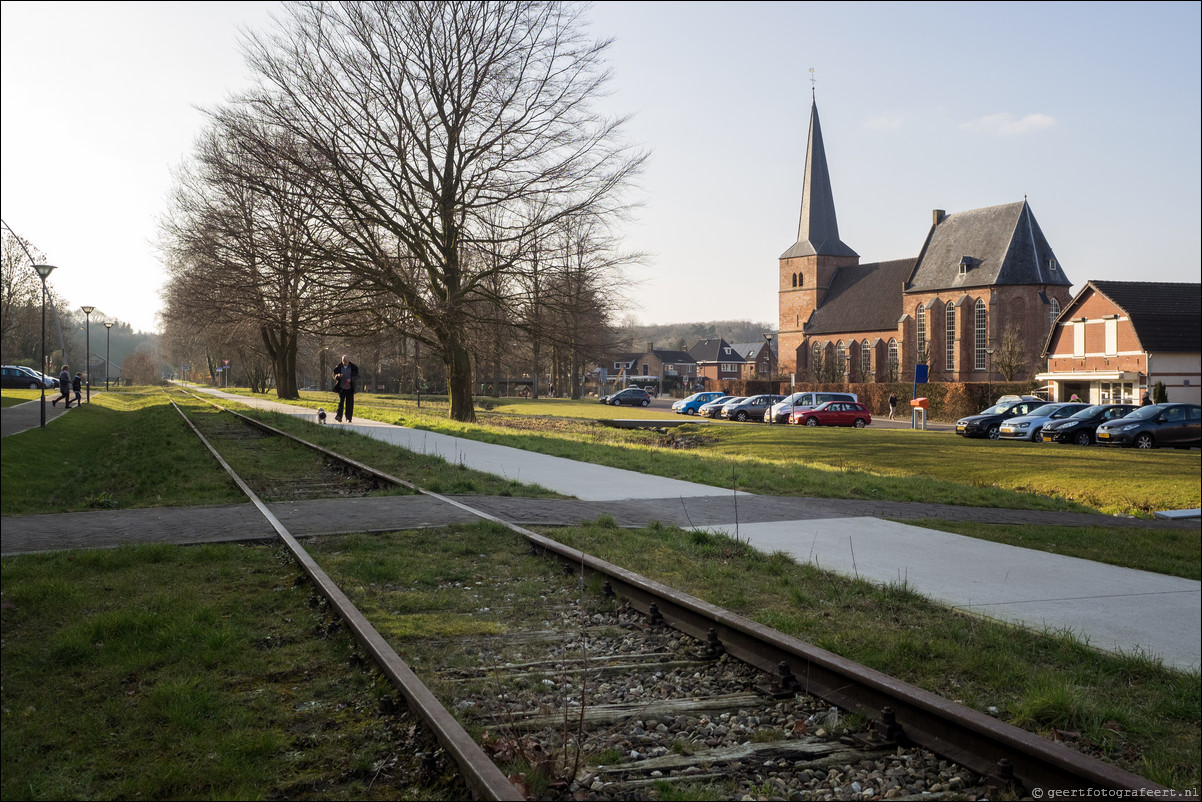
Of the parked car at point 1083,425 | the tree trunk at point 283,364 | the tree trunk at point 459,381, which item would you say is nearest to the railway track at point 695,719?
the tree trunk at point 459,381

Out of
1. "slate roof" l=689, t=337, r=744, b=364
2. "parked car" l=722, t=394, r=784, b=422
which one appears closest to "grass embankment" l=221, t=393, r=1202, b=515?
"parked car" l=722, t=394, r=784, b=422

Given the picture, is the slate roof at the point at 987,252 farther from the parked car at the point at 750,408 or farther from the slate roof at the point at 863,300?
the parked car at the point at 750,408

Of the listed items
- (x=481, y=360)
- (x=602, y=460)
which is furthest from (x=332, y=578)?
(x=481, y=360)

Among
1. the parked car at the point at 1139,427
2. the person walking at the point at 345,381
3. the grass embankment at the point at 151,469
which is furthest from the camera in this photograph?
the person walking at the point at 345,381

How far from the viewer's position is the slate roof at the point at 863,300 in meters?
86.6

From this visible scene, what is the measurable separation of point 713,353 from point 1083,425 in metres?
119

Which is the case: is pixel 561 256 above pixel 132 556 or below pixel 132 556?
above

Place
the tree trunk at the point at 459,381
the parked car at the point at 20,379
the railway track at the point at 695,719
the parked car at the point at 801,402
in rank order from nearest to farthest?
the railway track at the point at 695,719 < the tree trunk at the point at 459,381 < the parked car at the point at 801,402 < the parked car at the point at 20,379

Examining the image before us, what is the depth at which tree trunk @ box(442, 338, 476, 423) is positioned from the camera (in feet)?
97.5

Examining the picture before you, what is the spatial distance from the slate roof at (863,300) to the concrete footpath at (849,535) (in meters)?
77.1

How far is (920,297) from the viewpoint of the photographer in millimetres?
82188

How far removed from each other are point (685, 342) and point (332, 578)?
161 m

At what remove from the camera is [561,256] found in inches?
1065

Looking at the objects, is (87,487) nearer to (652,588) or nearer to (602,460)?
(602,460)
